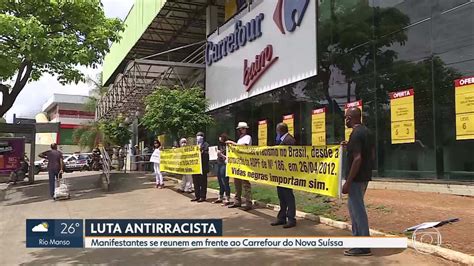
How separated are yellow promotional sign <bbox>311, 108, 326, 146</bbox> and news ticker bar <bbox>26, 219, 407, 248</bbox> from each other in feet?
25.1

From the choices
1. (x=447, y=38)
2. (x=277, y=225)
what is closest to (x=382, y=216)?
(x=277, y=225)

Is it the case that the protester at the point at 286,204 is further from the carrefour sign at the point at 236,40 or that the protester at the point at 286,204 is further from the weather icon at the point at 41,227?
the carrefour sign at the point at 236,40

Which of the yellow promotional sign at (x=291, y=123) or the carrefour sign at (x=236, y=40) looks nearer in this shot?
the yellow promotional sign at (x=291, y=123)

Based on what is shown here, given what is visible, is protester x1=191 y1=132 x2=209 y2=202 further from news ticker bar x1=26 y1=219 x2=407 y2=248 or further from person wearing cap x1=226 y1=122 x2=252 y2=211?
news ticker bar x1=26 y1=219 x2=407 y2=248

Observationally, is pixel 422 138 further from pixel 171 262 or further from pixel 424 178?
pixel 171 262

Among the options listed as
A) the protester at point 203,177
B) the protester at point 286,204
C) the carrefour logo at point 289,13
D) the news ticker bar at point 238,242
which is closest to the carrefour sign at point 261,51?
the carrefour logo at point 289,13

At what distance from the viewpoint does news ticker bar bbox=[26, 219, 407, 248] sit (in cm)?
622

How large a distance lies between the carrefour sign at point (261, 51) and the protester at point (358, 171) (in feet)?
29.0

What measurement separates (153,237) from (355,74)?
28.3ft

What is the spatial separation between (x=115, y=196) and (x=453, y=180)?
30.8 ft

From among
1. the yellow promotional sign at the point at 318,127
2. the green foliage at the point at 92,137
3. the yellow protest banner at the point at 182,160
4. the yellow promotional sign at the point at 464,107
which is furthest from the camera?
the green foliage at the point at 92,137

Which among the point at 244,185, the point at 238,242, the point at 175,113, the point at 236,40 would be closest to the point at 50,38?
the point at 175,113

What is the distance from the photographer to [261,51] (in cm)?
1784

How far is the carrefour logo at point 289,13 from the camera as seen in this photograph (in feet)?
49.9
